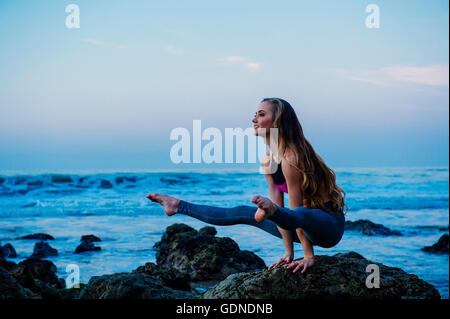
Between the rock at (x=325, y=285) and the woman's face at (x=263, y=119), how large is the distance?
1.25 metres

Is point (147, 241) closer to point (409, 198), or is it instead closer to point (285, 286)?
point (285, 286)

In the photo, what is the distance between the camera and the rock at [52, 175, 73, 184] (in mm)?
24438

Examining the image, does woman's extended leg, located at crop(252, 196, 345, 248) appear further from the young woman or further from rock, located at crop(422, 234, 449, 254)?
rock, located at crop(422, 234, 449, 254)

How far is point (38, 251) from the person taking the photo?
1195cm

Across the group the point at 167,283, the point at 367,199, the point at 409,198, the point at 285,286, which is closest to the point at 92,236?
the point at 167,283

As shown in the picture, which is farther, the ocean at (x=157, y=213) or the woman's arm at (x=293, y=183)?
the ocean at (x=157, y=213)

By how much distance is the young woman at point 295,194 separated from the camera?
3.89 meters

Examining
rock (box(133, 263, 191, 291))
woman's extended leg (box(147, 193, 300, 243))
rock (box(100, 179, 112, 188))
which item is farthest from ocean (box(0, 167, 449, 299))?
woman's extended leg (box(147, 193, 300, 243))

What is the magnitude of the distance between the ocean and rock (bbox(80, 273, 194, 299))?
4557mm

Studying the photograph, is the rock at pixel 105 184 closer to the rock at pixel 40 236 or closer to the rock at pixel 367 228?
the rock at pixel 40 236

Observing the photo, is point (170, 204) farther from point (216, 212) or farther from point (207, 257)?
point (207, 257)

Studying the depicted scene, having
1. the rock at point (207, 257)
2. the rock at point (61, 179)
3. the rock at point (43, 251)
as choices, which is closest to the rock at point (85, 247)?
the rock at point (43, 251)

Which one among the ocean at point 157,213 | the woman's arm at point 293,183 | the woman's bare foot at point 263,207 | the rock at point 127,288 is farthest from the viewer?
the ocean at point 157,213
